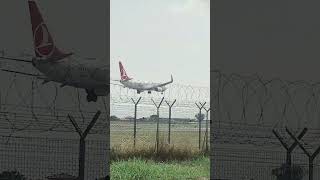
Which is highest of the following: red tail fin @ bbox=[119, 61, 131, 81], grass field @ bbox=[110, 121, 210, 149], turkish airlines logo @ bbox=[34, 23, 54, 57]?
turkish airlines logo @ bbox=[34, 23, 54, 57]

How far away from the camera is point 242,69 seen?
670 cm

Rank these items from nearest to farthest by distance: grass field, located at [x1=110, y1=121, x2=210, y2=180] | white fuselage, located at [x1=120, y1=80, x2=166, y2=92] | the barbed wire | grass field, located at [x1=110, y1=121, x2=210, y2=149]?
the barbed wire → grass field, located at [x1=110, y1=121, x2=210, y2=180] → white fuselage, located at [x1=120, y1=80, x2=166, y2=92] → grass field, located at [x1=110, y1=121, x2=210, y2=149]

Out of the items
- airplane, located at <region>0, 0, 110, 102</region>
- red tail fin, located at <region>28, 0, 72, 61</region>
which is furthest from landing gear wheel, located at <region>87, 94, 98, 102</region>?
red tail fin, located at <region>28, 0, 72, 61</region>

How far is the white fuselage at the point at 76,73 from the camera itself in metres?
5.53

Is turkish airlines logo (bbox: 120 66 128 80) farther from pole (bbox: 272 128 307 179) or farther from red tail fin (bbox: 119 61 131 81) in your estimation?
pole (bbox: 272 128 307 179)

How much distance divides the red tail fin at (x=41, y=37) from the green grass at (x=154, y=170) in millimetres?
2382

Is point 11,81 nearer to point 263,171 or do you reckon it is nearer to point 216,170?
point 216,170

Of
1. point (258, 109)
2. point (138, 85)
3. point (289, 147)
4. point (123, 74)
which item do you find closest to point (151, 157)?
point (138, 85)

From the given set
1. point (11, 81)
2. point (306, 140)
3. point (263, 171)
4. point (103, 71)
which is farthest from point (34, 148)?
point (306, 140)

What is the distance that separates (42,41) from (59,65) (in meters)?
0.29

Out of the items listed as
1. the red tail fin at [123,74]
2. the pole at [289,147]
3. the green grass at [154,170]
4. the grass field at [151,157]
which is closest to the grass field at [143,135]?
the grass field at [151,157]

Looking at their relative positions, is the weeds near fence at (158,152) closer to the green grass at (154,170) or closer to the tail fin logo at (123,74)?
the green grass at (154,170)

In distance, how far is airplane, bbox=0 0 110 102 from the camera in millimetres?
5504

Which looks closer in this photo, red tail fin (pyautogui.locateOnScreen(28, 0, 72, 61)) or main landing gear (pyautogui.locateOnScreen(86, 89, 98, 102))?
red tail fin (pyautogui.locateOnScreen(28, 0, 72, 61))
